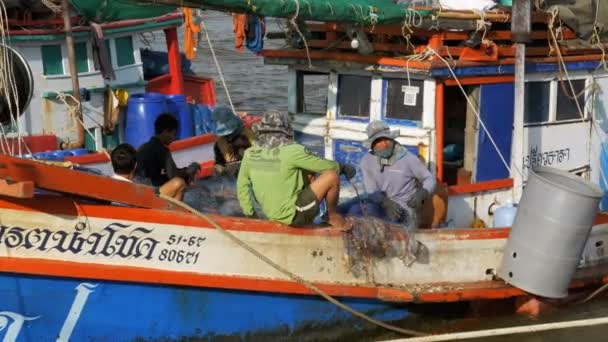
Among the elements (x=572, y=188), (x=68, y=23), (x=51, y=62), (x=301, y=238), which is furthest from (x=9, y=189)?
(x=51, y=62)

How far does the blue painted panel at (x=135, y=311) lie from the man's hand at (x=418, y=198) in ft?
3.63

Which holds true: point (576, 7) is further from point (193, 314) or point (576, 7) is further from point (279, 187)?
→ point (193, 314)

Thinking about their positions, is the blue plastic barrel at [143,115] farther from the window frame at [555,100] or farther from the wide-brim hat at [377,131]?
the window frame at [555,100]

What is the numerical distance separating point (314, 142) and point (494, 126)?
1.76m

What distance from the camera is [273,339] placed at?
306 inches

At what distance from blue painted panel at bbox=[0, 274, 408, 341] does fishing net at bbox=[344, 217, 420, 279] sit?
13.9 inches

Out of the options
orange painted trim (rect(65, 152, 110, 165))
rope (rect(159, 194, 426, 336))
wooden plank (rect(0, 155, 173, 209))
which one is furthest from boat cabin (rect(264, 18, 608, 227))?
wooden plank (rect(0, 155, 173, 209))

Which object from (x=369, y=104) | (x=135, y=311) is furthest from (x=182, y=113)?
(x=135, y=311)

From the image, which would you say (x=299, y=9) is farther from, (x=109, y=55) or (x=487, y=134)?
(x=109, y=55)

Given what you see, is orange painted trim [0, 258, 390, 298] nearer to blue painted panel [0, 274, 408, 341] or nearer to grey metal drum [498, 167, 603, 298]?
blue painted panel [0, 274, 408, 341]

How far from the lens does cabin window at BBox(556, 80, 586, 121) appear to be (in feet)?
32.3

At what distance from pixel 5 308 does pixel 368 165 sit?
3.31 meters

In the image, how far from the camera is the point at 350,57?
928cm

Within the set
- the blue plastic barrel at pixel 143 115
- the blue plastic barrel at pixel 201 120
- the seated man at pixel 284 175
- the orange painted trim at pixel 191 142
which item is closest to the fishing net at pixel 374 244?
the seated man at pixel 284 175
